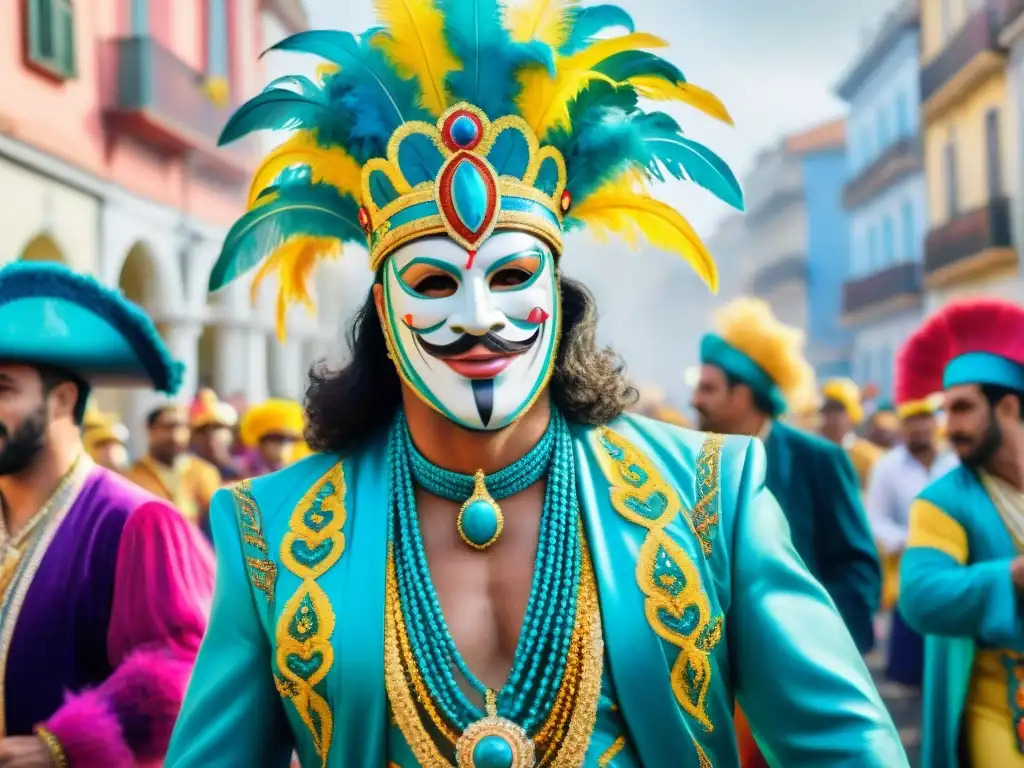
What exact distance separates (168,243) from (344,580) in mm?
14697

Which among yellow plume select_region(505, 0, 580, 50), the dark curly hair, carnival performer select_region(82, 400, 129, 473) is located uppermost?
yellow plume select_region(505, 0, 580, 50)

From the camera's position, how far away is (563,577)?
272 centimetres

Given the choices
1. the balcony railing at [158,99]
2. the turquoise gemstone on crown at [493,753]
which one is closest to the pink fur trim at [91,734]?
the turquoise gemstone on crown at [493,753]

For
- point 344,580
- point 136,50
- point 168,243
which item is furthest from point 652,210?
point 168,243

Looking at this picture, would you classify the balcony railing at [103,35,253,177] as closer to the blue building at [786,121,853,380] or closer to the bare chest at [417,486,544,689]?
the bare chest at [417,486,544,689]

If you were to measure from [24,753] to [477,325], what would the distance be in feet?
5.78

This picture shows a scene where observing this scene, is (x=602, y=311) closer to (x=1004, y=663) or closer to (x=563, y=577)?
(x=563, y=577)

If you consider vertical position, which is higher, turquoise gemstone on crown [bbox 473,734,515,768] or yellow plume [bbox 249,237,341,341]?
yellow plume [bbox 249,237,341,341]

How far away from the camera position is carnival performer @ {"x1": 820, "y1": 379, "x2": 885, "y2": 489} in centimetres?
1032

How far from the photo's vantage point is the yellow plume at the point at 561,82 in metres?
2.83

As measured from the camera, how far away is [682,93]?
9.52ft

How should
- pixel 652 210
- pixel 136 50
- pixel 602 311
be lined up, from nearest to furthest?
1. pixel 652 210
2. pixel 602 311
3. pixel 136 50

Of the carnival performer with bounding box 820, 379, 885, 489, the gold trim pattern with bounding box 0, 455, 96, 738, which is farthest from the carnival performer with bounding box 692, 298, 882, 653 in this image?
the carnival performer with bounding box 820, 379, 885, 489

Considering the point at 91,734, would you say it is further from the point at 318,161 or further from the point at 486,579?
the point at 318,161
